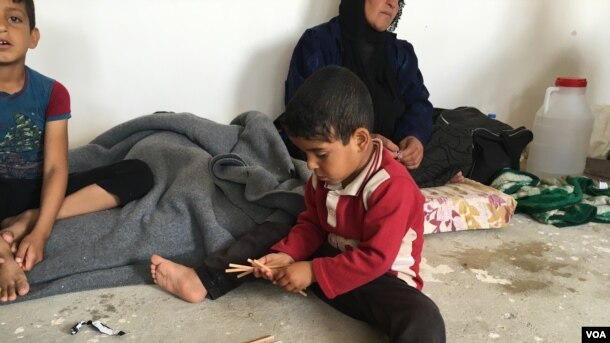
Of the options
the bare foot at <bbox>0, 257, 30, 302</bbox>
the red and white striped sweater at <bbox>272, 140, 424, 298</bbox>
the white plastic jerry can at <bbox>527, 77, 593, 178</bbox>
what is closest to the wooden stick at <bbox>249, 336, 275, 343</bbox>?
the red and white striped sweater at <bbox>272, 140, 424, 298</bbox>

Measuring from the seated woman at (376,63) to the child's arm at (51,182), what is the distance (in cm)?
64

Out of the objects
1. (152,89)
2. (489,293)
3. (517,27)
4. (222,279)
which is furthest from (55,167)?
(517,27)

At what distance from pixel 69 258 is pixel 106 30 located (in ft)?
2.59

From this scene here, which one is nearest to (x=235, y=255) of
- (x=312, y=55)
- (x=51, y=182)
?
(x=51, y=182)

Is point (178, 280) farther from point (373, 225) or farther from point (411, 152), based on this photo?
point (411, 152)

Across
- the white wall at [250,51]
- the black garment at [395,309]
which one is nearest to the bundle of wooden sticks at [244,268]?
the black garment at [395,309]

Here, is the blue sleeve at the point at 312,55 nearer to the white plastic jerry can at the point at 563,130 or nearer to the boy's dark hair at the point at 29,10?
the boy's dark hair at the point at 29,10

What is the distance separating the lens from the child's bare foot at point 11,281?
992 mm

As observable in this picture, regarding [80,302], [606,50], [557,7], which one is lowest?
[80,302]

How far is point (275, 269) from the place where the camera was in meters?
0.99

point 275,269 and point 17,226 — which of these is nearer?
point 275,269

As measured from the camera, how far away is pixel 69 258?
3.61 ft

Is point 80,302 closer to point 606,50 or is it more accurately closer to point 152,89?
point 152,89

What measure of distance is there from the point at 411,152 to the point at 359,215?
2.06ft
